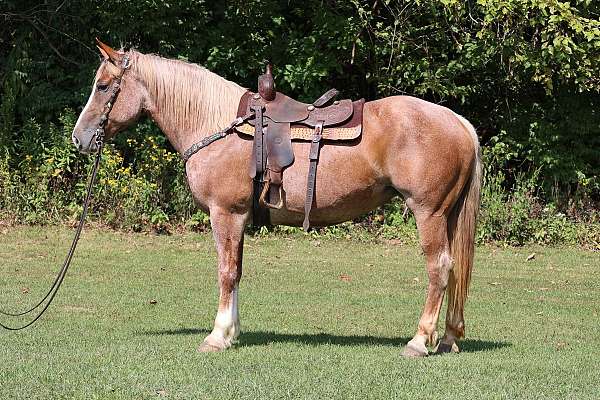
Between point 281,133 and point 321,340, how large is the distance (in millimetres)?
1838

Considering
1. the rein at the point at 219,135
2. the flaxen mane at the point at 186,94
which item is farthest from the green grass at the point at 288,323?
the flaxen mane at the point at 186,94

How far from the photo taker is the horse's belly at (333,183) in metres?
7.32

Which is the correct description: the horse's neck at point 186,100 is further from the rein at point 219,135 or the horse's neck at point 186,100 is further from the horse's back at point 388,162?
the horse's back at point 388,162

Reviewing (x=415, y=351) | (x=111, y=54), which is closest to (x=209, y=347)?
(x=415, y=351)

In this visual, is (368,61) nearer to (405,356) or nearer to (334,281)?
(334,281)

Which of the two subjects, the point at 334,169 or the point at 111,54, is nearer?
the point at 334,169

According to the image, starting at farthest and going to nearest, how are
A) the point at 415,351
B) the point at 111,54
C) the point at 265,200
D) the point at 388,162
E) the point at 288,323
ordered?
the point at 288,323, the point at 111,54, the point at 265,200, the point at 388,162, the point at 415,351

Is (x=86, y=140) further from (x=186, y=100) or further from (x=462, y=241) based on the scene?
(x=462, y=241)

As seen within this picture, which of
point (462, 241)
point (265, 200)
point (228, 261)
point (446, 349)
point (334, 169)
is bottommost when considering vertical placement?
point (446, 349)

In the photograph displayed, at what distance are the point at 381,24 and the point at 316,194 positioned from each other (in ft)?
33.7

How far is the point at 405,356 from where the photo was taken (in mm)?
7117

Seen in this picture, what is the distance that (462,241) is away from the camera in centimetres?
741

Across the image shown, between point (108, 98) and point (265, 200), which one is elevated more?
point (108, 98)

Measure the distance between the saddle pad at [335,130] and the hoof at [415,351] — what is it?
65.0 inches
